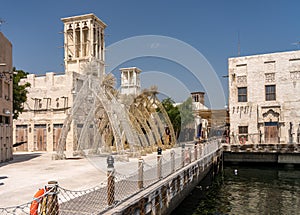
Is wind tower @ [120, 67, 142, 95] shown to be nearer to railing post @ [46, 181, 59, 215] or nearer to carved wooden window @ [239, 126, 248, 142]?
carved wooden window @ [239, 126, 248, 142]

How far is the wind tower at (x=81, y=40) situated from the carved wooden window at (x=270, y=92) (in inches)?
984

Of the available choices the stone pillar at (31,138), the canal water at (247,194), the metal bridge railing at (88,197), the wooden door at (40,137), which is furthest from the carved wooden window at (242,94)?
the metal bridge railing at (88,197)

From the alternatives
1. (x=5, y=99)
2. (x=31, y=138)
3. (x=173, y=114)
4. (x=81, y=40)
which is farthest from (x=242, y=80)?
(x=81, y=40)

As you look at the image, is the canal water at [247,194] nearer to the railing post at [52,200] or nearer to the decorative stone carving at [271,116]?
the decorative stone carving at [271,116]

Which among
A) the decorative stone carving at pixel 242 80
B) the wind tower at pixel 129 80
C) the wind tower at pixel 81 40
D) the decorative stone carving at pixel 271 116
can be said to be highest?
the wind tower at pixel 81 40

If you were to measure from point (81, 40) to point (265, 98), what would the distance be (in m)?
28.7

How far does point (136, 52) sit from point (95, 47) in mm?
33346

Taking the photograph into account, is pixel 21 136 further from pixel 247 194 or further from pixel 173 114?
pixel 173 114

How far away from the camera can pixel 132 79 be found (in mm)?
52281

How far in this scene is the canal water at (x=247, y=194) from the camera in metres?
13.7

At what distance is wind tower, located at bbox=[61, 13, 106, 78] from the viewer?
45469 mm

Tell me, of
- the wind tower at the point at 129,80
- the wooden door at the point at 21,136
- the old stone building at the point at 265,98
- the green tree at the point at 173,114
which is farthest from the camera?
the wind tower at the point at 129,80

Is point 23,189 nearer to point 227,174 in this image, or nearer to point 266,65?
point 227,174

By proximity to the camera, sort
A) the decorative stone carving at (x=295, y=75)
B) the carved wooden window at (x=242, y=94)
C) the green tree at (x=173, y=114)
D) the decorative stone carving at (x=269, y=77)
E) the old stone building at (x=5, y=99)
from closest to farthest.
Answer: the old stone building at (x=5, y=99) < the decorative stone carving at (x=295, y=75) < the decorative stone carving at (x=269, y=77) < the carved wooden window at (x=242, y=94) < the green tree at (x=173, y=114)
